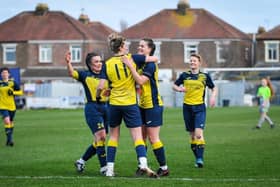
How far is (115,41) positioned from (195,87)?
3.43 metres

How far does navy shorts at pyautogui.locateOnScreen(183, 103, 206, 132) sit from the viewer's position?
48.0 ft

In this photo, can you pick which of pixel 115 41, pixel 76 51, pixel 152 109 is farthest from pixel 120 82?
pixel 76 51

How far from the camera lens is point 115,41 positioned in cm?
1177

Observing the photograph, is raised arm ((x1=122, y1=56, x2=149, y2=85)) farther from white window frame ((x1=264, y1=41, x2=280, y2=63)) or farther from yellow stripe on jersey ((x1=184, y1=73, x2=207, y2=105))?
white window frame ((x1=264, y1=41, x2=280, y2=63))

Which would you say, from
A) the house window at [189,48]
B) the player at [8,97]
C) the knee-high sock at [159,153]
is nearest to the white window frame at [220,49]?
the house window at [189,48]

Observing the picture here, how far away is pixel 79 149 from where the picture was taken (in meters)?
18.4

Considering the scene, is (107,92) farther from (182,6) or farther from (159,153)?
(182,6)

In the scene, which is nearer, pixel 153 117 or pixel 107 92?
pixel 107 92

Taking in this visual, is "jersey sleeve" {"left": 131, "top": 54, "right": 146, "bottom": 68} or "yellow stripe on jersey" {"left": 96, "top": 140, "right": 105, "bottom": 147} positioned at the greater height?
"jersey sleeve" {"left": 131, "top": 54, "right": 146, "bottom": 68}

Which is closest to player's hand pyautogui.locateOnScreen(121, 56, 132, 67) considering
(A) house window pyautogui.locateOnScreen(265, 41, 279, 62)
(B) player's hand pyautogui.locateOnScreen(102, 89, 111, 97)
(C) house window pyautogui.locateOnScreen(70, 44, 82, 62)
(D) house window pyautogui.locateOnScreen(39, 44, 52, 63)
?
(B) player's hand pyautogui.locateOnScreen(102, 89, 111, 97)

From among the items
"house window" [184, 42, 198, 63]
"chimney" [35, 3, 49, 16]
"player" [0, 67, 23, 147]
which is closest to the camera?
"player" [0, 67, 23, 147]

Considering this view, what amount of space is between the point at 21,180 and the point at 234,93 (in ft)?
168

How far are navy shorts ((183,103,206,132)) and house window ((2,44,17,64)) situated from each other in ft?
229

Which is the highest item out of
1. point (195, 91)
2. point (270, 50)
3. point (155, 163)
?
point (195, 91)
